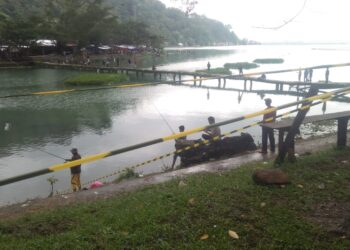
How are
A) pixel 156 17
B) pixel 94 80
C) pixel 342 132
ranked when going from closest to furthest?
pixel 342 132, pixel 94 80, pixel 156 17

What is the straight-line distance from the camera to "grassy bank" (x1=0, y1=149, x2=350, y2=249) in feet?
14.1

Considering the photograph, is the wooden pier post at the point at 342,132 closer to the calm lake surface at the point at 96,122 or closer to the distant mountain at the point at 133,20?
the calm lake surface at the point at 96,122

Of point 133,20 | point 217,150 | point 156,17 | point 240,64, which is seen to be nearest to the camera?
point 217,150

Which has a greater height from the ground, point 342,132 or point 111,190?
point 342,132

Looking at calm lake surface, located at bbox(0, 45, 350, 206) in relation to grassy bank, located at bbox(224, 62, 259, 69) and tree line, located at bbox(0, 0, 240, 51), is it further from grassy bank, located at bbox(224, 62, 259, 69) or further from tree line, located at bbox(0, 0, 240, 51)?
tree line, located at bbox(0, 0, 240, 51)

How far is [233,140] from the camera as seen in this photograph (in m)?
11.7

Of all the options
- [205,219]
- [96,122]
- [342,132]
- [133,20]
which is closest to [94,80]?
[96,122]

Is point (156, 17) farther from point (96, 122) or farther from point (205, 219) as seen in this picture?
point (205, 219)

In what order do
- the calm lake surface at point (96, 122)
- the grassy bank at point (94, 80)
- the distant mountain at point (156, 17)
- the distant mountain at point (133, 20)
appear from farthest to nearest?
the distant mountain at point (156, 17) → the distant mountain at point (133, 20) → the grassy bank at point (94, 80) → the calm lake surface at point (96, 122)

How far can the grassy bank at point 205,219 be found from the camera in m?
4.31

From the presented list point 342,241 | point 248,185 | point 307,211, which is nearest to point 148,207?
point 248,185

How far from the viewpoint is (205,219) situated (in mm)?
4859

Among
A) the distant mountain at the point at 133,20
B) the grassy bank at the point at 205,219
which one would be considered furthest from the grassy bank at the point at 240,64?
the grassy bank at the point at 205,219

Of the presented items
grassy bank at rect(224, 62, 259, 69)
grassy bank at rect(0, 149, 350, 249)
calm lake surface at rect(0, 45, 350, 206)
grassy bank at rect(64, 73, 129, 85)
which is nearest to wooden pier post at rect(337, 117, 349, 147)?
grassy bank at rect(0, 149, 350, 249)
